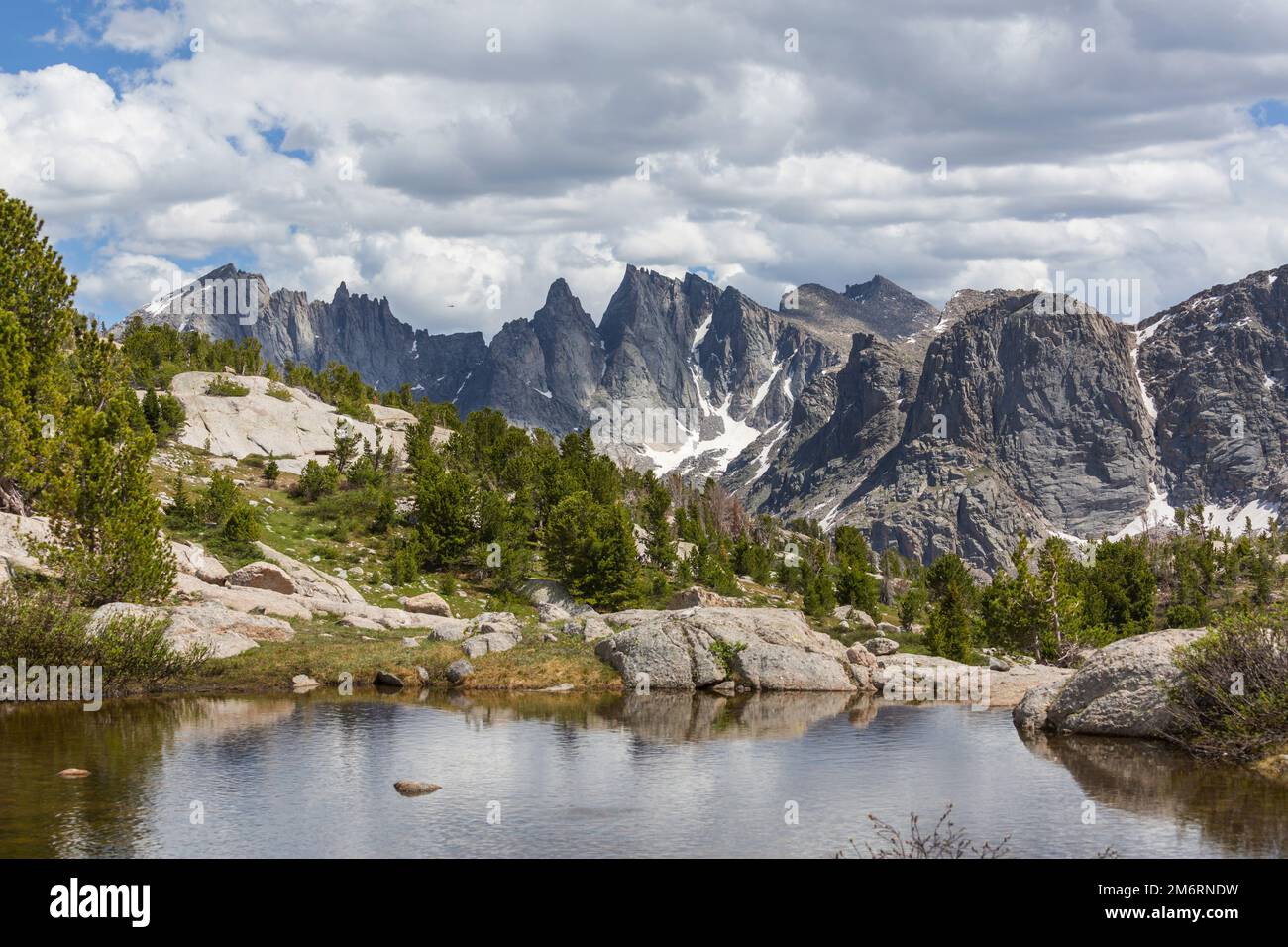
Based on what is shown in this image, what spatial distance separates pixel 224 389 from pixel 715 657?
80604 millimetres

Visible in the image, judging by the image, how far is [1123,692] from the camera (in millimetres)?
34438

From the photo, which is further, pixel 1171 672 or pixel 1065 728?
pixel 1065 728

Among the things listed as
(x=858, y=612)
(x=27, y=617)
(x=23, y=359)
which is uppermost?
(x=23, y=359)

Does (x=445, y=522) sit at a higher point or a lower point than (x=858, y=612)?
higher

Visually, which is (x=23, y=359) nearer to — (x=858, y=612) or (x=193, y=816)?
(x=193, y=816)

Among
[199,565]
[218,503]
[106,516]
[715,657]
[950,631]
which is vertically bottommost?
[950,631]

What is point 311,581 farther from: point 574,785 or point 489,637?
point 574,785

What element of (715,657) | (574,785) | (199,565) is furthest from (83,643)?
(715,657)

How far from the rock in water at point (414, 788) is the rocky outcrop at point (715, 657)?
19247 mm

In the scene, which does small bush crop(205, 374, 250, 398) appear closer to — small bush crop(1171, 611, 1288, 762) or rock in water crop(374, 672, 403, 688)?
rock in water crop(374, 672, 403, 688)

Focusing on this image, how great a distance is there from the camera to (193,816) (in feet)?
81.1
